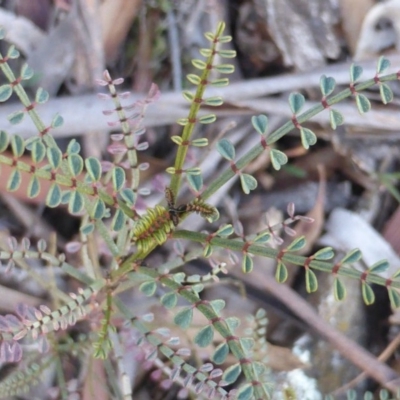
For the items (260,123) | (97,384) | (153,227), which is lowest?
(97,384)

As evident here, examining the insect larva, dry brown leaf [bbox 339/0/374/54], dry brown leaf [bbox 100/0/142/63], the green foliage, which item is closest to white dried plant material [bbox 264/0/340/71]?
dry brown leaf [bbox 339/0/374/54]

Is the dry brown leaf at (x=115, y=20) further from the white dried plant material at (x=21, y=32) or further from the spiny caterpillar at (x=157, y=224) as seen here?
the spiny caterpillar at (x=157, y=224)

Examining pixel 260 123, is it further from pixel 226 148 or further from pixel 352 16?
pixel 352 16

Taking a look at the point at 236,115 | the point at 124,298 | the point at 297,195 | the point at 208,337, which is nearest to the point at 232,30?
the point at 236,115

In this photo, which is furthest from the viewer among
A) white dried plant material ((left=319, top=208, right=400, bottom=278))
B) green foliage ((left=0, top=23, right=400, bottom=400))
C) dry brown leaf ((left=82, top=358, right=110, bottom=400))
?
white dried plant material ((left=319, top=208, right=400, bottom=278))

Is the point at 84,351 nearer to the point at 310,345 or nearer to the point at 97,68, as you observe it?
the point at 310,345

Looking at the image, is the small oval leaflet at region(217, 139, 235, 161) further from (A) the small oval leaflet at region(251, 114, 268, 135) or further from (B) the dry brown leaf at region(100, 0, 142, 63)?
(B) the dry brown leaf at region(100, 0, 142, 63)

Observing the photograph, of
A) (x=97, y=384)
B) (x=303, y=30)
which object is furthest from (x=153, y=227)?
(x=303, y=30)
